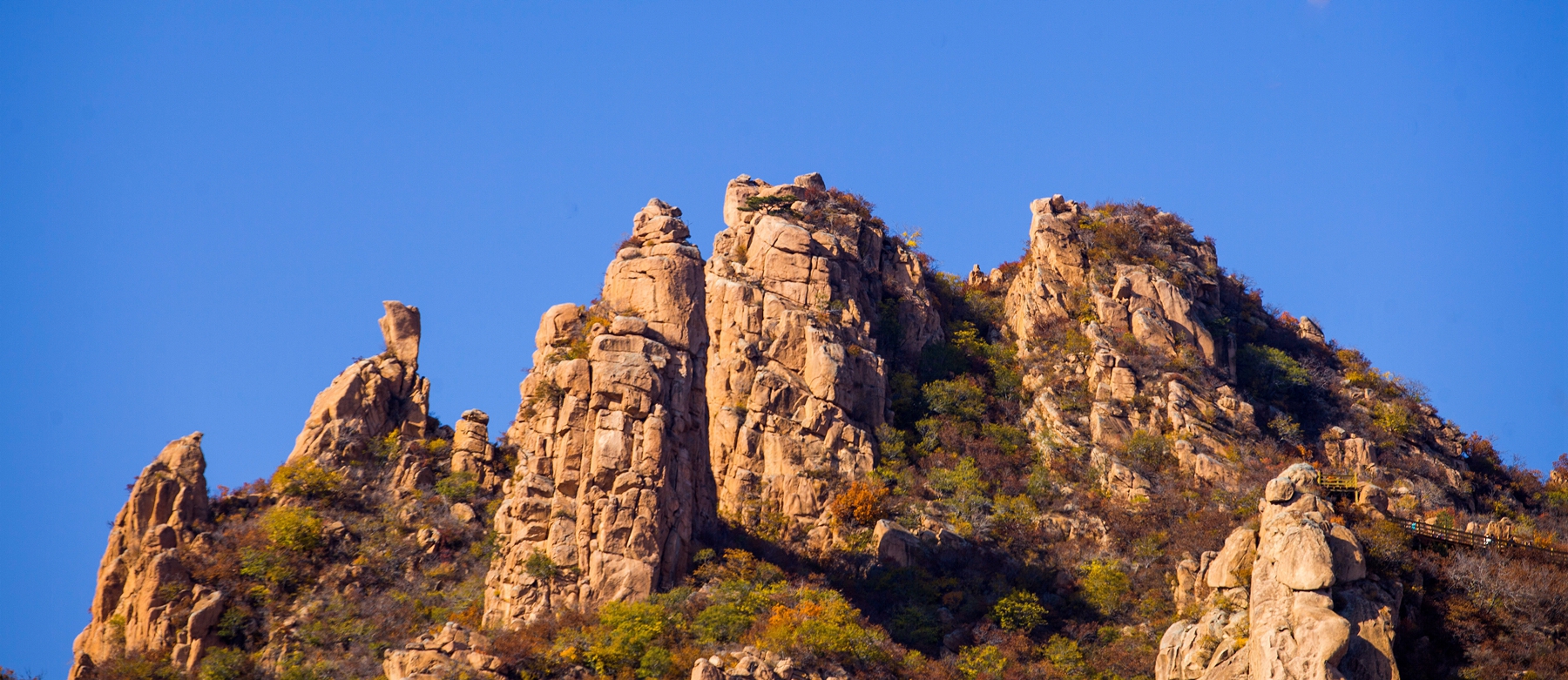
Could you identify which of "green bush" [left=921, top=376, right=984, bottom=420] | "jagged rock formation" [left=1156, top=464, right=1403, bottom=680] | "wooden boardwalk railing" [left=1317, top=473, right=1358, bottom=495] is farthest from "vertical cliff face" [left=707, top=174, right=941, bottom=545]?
"jagged rock formation" [left=1156, top=464, right=1403, bottom=680]

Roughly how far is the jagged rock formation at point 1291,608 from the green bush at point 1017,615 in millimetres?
6680

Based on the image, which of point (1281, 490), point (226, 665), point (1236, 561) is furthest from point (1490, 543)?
point (226, 665)

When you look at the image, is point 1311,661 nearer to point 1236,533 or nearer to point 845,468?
point 1236,533

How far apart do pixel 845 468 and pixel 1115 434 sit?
11.4 metres

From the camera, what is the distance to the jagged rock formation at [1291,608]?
182 ft

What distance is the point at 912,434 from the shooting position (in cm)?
8125

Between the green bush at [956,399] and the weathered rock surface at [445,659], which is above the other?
the green bush at [956,399]

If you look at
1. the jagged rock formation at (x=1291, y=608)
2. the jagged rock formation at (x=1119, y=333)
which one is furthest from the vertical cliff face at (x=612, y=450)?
the jagged rock formation at (x=1119, y=333)

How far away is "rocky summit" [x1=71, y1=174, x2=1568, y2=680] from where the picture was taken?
5997 cm

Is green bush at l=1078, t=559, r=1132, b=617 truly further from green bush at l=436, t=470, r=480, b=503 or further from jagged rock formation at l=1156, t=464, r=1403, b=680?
green bush at l=436, t=470, r=480, b=503

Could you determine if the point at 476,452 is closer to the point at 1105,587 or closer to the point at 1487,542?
the point at 1105,587

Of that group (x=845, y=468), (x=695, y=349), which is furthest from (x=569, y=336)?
(x=845, y=468)

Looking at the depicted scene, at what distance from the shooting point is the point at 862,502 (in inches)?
2913

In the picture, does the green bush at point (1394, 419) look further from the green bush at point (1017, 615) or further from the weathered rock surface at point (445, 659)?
the weathered rock surface at point (445, 659)
